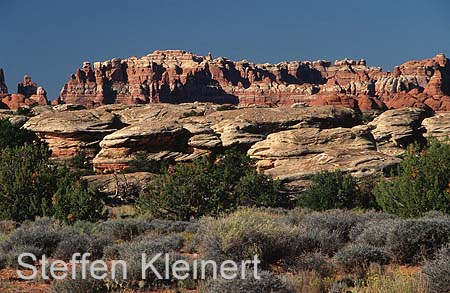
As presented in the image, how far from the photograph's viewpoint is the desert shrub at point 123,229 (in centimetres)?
1356

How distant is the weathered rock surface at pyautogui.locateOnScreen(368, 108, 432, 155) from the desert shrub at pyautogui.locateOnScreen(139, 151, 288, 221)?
20.1 meters

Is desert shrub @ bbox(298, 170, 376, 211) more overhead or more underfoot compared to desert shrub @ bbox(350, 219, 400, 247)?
more underfoot

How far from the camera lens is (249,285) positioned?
6.73m

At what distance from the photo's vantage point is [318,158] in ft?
107

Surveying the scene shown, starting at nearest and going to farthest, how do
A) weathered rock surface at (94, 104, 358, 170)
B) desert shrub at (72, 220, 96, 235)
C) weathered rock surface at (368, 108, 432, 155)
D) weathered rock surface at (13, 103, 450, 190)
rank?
desert shrub at (72, 220, 96, 235) < weathered rock surface at (13, 103, 450, 190) < weathered rock surface at (94, 104, 358, 170) < weathered rock surface at (368, 108, 432, 155)

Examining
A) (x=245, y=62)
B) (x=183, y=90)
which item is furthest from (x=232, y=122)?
(x=245, y=62)

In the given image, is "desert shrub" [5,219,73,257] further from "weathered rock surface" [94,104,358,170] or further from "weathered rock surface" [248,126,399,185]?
"weathered rock surface" [94,104,358,170]

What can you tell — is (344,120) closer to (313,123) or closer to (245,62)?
(313,123)

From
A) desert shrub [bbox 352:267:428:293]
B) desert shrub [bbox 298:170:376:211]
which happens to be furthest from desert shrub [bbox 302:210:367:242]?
desert shrub [bbox 298:170:376:211]

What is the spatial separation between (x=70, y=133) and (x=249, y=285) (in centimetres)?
3685

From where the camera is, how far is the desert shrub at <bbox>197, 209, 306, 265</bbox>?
31.0 feet

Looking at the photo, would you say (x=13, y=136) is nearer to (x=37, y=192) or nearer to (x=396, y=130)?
(x=37, y=192)

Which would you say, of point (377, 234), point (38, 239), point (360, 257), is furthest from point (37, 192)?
point (360, 257)

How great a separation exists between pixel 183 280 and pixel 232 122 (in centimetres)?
3244
